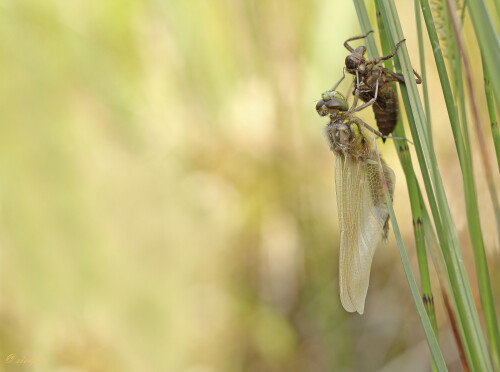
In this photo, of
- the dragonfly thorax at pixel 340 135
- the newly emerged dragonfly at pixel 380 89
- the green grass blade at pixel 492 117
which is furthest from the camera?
the dragonfly thorax at pixel 340 135

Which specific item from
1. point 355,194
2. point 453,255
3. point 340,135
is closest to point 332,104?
point 340,135

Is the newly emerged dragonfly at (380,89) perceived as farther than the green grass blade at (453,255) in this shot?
Yes

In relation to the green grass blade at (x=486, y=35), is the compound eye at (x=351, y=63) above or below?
above

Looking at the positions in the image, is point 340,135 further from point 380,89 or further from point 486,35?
point 486,35

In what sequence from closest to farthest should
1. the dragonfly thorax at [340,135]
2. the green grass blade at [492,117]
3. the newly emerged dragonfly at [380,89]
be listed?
the green grass blade at [492,117]
the newly emerged dragonfly at [380,89]
the dragonfly thorax at [340,135]

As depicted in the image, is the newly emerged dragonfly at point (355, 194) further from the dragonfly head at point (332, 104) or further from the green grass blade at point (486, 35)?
the green grass blade at point (486, 35)

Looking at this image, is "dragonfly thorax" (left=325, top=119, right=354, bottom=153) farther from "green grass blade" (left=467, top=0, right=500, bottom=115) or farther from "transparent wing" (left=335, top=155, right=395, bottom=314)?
"green grass blade" (left=467, top=0, right=500, bottom=115)

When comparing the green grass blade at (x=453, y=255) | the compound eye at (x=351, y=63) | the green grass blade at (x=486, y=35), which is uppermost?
the compound eye at (x=351, y=63)

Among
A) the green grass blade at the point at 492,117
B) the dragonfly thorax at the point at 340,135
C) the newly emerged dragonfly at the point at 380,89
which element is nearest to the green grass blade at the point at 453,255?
the green grass blade at the point at 492,117
